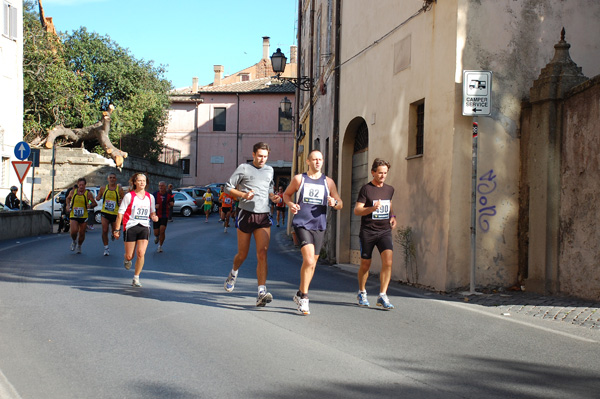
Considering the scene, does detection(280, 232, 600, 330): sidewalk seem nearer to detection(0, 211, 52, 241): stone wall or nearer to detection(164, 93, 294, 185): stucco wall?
detection(0, 211, 52, 241): stone wall

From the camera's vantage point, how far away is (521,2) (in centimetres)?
1089

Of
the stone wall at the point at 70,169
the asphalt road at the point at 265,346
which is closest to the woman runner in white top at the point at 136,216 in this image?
the asphalt road at the point at 265,346

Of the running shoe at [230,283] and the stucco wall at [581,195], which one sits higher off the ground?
the stucco wall at [581,195]

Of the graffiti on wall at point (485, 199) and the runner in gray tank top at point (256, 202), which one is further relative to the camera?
the graffiti on wall at point (485, 199)

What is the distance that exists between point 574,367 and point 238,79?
68305mm

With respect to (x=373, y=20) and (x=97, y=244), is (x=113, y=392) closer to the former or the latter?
(x=373, y=20)

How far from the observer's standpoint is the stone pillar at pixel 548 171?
9977 mm

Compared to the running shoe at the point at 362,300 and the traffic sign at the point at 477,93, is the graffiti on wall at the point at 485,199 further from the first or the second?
the running shoe at the point at 362,300

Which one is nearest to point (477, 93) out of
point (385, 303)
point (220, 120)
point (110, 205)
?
point (385, 303)

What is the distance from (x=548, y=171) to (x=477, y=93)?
1521mm

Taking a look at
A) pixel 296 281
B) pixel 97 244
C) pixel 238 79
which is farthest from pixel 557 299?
pixel 238 79

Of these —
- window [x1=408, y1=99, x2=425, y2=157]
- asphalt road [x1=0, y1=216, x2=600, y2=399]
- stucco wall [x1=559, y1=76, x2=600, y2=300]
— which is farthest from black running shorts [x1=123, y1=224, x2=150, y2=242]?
stucco wall [x1=559, y1=76, x2=600, y2=300]

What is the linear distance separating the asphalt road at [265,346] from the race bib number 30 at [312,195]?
50.8 inches

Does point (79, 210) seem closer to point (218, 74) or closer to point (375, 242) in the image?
point (375, 242)
